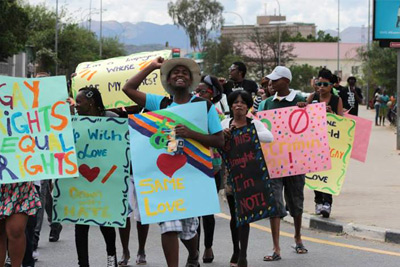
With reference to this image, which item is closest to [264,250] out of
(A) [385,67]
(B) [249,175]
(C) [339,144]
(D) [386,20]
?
(B) [249,175]

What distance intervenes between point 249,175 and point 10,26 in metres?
39.0

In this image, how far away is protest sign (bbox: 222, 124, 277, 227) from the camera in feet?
24.5

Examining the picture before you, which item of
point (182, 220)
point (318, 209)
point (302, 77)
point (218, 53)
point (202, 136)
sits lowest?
point (318, 209)

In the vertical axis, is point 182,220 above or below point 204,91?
below

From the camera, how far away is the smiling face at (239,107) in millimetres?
7566

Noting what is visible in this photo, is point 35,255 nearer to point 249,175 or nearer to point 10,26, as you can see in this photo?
point 249,175

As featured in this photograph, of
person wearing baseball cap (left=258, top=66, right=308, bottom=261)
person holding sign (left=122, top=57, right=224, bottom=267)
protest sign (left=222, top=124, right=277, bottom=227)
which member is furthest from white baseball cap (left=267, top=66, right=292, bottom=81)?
person holding sign (left=122, top=57, right=224, bottom=267)

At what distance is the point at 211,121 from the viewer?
6430 millimetres

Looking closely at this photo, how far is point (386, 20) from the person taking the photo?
23.6 m

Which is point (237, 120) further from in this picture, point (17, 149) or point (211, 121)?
point (17, 149)

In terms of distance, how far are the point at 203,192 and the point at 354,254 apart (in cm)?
283

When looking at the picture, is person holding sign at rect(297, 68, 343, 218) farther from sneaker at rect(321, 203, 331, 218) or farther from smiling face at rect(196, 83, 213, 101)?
smiling face at rect(196, 83, 213, 101)

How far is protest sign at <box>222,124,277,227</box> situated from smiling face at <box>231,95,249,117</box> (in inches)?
6.1

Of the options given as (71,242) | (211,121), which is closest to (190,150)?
(211,121)
